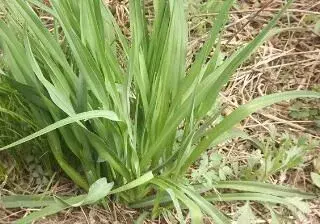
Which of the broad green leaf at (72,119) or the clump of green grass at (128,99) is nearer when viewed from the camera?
the broad green leaf at (72,119)

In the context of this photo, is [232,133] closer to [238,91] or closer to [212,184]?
[212,184]

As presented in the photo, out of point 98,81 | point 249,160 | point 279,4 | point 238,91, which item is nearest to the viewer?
point 98,81

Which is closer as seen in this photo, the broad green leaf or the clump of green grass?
the broad green leaf

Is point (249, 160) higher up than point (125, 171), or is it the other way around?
point (125, 171)

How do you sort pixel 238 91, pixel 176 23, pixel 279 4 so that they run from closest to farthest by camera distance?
pixel 176 23 < pixel 238 91 < pixel 279 4

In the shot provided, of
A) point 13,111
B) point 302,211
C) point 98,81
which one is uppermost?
point 98,81

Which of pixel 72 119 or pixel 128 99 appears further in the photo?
pixel 128 99

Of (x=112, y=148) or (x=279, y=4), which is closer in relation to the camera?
(x=112, y=148)

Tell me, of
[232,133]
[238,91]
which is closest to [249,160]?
[232,133]
